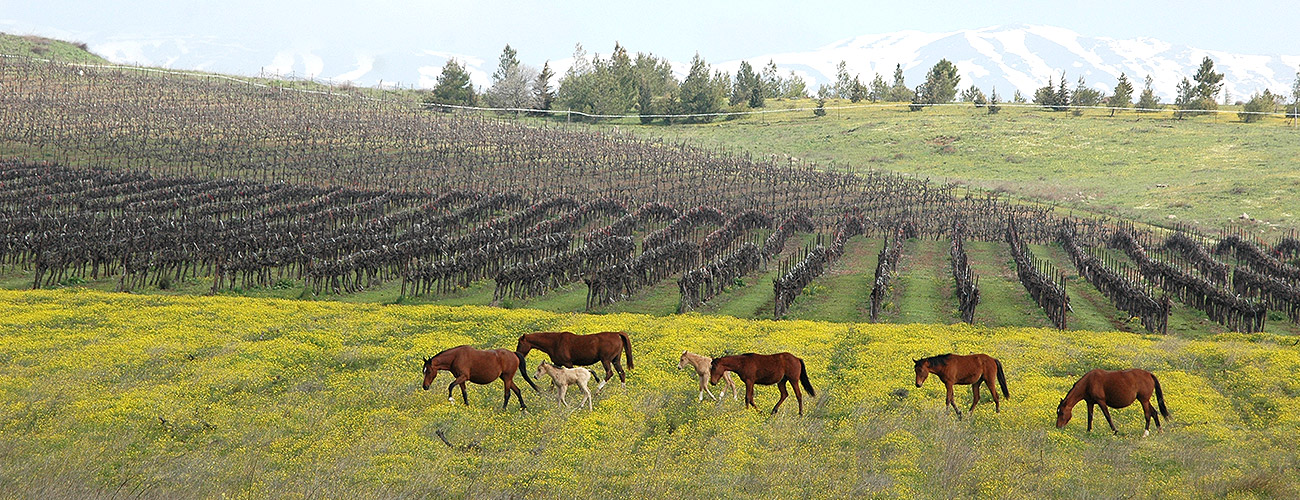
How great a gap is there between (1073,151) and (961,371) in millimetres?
106673

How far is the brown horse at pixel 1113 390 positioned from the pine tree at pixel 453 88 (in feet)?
474

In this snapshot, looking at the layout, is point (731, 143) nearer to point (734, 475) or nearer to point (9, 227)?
point (9, 227)

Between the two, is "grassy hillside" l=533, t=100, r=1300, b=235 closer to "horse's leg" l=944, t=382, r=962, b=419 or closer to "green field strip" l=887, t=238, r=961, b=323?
"green field strip" l=887, t=238, r=961, b=323

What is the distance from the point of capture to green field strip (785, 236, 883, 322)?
36.8 meters

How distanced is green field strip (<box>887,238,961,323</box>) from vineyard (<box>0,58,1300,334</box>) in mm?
286

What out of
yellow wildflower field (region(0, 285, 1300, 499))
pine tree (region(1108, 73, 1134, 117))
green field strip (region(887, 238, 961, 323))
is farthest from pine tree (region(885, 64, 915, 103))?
yellow wildflower field (region(0, 285, 1300, 499))

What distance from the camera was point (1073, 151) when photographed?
366 feet

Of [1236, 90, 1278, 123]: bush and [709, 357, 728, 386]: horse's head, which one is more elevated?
[1236, 90, 1278, 123]: bush

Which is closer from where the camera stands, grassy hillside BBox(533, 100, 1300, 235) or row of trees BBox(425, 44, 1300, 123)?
grassy hillside BBox(533, 100, 1300, 235)

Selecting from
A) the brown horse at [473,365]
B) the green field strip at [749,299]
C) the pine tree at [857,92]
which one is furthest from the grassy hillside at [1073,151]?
the brown horse at [473,365]

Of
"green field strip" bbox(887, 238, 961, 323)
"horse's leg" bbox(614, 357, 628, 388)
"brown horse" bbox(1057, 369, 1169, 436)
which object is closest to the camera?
"brown horse" bbox(1057, 369, 1169, 436)

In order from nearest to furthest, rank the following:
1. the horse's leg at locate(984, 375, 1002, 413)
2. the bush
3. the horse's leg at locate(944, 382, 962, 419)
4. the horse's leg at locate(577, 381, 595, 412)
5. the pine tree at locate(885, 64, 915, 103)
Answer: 1. the horse's leg at locate(944, 382, 962, 419)
2. the horse's leg at locate(577, 381, 595, 412)
3. the horse's leg at locate(984, 375, 1002, 413)
4. the bush
5. the pine tree at locate(885, 64, 915, 103)

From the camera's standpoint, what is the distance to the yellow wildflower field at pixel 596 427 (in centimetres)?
1453

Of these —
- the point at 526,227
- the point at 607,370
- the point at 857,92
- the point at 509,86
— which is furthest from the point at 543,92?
the point at 607,370
